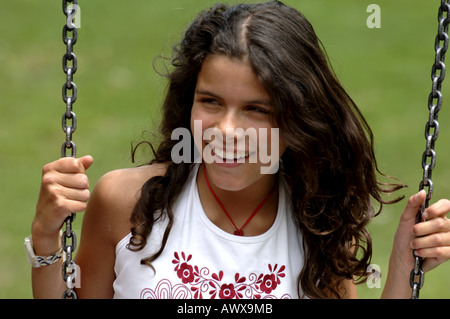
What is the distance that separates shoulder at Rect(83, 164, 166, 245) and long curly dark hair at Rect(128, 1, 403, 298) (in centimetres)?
4

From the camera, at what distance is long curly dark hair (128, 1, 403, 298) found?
2717 mm

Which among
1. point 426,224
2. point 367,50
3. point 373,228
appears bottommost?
point 373,228

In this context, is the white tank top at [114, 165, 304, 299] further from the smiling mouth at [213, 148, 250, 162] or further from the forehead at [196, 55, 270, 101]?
A: the forehead at [196, 55, 270, 101]

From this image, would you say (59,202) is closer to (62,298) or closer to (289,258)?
(62,298)

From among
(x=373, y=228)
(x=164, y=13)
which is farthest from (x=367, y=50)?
(x=373, y=228)

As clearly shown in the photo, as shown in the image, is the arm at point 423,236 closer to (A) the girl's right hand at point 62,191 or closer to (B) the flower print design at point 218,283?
(B) the flower print design at point 218,283

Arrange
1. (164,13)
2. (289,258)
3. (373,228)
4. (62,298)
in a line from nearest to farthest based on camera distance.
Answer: (62,298)
(289,258)
(373,228)
(164,13)

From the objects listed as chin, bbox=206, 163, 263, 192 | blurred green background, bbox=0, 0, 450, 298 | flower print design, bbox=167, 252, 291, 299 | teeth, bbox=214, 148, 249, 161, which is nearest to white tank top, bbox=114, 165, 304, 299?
flower print design, bbox=167, 252, 291, 299

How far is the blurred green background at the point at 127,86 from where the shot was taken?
6.57 metres

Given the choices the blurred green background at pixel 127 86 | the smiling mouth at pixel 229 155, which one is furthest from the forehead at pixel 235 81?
the blurred green background at pixel 127 86

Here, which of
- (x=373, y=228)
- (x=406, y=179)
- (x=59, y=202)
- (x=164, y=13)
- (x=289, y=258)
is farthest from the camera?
(x=164, y=13)

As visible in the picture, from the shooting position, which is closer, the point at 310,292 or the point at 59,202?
the point at 59,202

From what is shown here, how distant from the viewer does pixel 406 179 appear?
22.9 ft

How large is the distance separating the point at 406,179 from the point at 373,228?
807 mm
